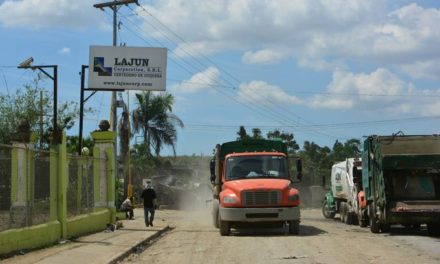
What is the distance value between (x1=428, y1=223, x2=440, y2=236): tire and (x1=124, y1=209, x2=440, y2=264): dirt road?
28 centimetres

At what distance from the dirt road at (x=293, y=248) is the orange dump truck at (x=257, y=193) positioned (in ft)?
1.73

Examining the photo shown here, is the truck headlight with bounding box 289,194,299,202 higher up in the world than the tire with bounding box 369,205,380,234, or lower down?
higher up

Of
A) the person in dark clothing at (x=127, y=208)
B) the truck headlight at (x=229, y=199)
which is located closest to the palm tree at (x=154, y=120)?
the person in dark clothing at (x=127, y=208)

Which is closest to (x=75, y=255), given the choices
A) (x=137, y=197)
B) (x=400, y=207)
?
(x=400, y=207)

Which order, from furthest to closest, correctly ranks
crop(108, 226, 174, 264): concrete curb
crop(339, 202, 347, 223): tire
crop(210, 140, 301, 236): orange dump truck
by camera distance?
crop(339, 202, 347, 223): tire
crop(210, 140, 301, 236): orange dump truck
crop(108, 226, 174, 264): concrete curb

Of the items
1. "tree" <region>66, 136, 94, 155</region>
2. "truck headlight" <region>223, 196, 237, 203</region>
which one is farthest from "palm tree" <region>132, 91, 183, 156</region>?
"truck headlight" <region>223, 196, 237, 203</region>

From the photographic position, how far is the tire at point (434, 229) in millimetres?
19938

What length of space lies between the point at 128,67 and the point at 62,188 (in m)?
17.7

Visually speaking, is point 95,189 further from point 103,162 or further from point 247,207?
point 247,207

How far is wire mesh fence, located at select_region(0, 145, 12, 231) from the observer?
43.1 ft

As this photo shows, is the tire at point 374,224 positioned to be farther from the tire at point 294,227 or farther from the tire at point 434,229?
the tire at point 294,227

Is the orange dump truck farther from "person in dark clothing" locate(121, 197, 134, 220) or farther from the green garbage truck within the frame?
"person in dark clothing" locate(121, 197, 134, 220)

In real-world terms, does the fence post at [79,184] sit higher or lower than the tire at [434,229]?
higher

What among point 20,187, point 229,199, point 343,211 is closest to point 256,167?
point 229,199
